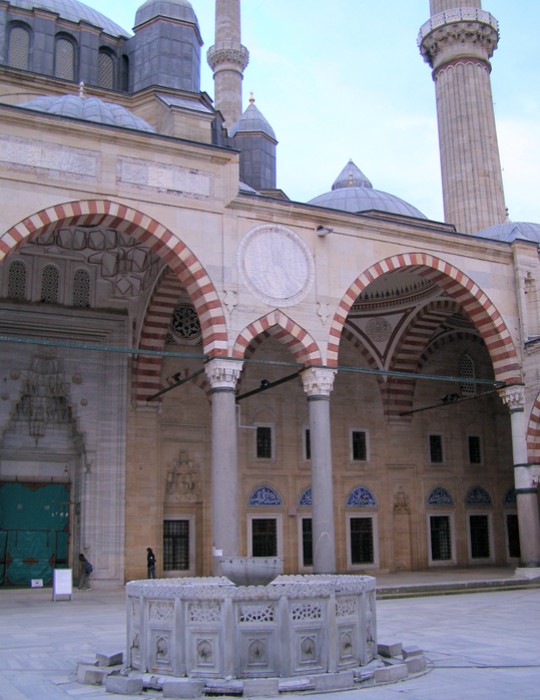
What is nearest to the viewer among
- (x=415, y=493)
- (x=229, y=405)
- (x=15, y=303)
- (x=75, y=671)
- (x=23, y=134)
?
(x=75, y=671)

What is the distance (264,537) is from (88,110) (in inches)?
295

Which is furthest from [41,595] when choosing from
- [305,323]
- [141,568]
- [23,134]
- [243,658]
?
[243,658]

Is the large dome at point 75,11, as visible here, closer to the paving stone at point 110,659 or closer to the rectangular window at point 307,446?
the rectangular window at point 307,446

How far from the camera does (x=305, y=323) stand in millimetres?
11086

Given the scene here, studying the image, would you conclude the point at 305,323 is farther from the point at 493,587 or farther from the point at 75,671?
the point at 75,671

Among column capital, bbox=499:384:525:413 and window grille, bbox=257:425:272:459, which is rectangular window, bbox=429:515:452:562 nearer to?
column capital, bbox=499:384:525:413

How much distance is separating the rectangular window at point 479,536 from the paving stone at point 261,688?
39.7 feet

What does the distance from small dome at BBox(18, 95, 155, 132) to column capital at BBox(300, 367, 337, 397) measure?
4000 mm

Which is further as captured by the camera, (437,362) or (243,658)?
(437,362)

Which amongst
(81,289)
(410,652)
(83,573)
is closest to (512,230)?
(81,289)

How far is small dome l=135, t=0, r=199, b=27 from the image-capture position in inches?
554

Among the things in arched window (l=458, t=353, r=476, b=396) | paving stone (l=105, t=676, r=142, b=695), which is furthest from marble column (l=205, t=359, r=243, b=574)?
arched window (l=458, t=353, r=476, b=396)

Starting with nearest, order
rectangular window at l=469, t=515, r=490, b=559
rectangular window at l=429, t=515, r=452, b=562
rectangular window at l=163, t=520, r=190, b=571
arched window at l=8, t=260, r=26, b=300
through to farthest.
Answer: arched window at l=8, t=260, r=26, b=300
rectangular window at l=163, t=520, r=190, b=571
rectangular window at l=429, t=515, r=452, b=562
rectangular window at l=469, t=515, r=490, b=559

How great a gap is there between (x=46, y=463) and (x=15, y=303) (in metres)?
2.48
